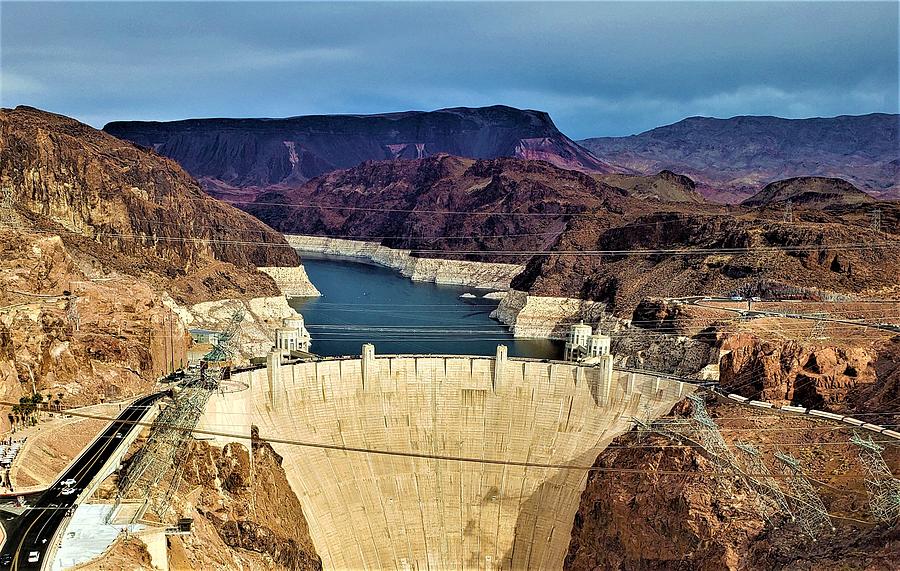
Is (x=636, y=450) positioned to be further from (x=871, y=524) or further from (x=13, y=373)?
(x=13, y=373)

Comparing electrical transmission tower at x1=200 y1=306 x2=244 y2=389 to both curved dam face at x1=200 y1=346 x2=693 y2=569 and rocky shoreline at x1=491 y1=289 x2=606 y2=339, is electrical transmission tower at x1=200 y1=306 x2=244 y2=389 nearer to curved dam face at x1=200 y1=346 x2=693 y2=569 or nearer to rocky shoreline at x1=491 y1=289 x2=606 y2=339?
curved dam face at x1=200 y1=346 x2=693 y2=569

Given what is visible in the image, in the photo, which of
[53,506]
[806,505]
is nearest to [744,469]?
[806,505]

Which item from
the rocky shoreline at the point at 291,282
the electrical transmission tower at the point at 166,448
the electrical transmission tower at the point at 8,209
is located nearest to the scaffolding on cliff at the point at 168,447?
the electrical transmission tower at the point at 166,448

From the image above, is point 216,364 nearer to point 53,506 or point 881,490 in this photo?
point 53,506

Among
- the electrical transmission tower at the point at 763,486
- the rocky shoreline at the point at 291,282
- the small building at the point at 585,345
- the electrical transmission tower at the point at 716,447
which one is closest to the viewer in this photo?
the electrical transmission tower at the point at 763,486

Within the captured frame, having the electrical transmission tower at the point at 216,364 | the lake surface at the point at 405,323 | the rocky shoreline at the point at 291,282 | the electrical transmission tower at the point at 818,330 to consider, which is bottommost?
the lake surface at the point at 405,323

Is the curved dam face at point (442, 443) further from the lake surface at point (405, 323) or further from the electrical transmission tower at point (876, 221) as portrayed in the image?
the electrical transmission tower at point (876, 221)

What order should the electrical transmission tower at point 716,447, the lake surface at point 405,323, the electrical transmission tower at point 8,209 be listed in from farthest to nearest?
the lake surface at point 405,323, the electrical transmission tower at point 8,209, the electrical transmission tower at point 716,447

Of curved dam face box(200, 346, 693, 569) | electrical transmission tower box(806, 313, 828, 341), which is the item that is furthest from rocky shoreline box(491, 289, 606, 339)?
curved dam face box(200, 346, 693, 569)

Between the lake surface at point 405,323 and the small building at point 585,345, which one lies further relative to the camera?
the lake surface at point 405,323
